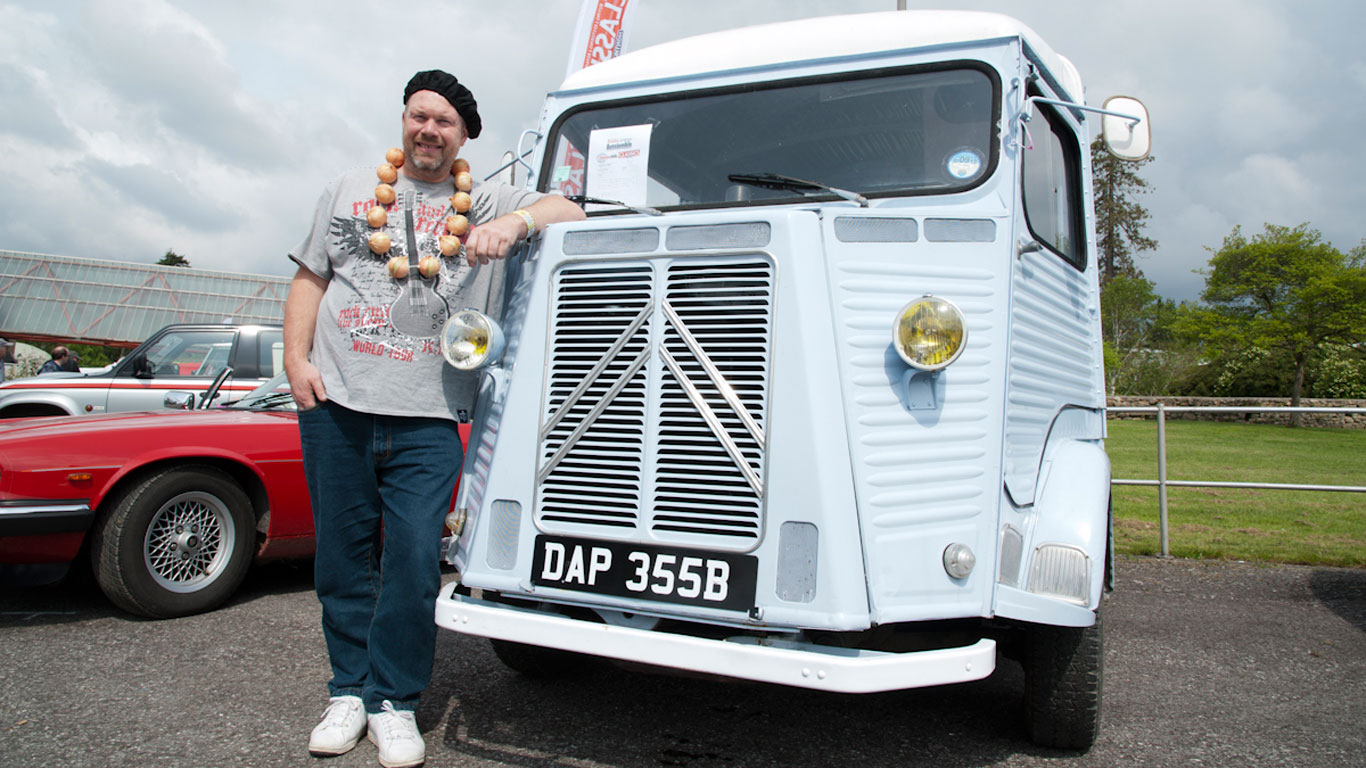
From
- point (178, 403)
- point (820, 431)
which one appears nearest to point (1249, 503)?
point (820, 431)

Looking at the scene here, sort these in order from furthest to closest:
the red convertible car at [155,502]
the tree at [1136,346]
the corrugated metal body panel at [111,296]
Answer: the tree at [1136,346]
the corrugated metal body panel at [111,296]
the red convertible car at [155,502]

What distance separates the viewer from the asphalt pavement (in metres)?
2.99

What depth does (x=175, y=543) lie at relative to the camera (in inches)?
183

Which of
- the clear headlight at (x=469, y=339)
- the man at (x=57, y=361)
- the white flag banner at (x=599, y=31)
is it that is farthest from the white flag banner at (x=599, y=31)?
the man at (x=57, y=361)

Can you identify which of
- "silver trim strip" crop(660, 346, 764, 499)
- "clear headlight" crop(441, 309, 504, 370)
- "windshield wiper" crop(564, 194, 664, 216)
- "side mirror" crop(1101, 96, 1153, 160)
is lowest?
"silver trim strip" crop(660, 346, 764, 499)

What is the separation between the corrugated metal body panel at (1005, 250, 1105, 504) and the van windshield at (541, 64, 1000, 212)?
48 centimetres

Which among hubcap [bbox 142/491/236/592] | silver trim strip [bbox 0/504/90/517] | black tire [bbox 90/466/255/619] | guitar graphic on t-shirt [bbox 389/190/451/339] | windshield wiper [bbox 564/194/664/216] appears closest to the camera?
guitar graphic on t-shirt [bbox 389/190/451/339]

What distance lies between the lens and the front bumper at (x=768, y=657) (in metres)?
2.29

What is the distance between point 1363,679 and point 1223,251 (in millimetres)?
38896

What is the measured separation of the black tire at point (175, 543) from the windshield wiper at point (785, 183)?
3.32 m

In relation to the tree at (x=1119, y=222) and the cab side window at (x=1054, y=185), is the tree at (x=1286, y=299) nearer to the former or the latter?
the tree at (x=1119, y=222)

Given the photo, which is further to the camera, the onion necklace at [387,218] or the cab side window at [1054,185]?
the cab side window at [1054,185]

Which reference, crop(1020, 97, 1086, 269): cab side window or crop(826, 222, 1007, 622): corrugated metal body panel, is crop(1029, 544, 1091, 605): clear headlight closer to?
crop(826, 222, 1007, 622): corrugated metal body panel

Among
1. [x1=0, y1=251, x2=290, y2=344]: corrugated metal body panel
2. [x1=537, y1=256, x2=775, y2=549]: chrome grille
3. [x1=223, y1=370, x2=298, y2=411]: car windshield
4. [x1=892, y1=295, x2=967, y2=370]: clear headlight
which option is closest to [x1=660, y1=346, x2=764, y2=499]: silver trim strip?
[x1=537, y1=256, x2=775, y2=549]: chrome grille
